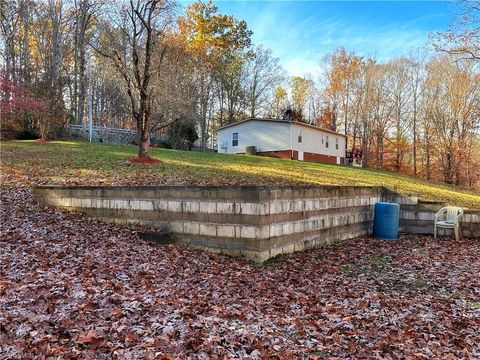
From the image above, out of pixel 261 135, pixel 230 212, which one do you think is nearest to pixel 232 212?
pixel 230 212

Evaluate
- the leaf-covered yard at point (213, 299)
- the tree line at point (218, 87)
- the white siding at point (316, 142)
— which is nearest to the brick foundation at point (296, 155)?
the white siding at point (316, 142)

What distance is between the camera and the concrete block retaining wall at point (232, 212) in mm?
6086

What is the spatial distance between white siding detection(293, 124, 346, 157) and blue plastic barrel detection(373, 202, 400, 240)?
15.9 metres

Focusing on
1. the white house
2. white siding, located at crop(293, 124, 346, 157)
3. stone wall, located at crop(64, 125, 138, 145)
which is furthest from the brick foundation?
stone wall, located at crop(64, 125, 138, 145)

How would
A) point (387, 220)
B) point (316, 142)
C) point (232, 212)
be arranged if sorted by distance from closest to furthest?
1. point (232, 212)
2. point (387, 220)
3. point (316, 142)

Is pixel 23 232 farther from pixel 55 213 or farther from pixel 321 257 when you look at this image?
pixel 321 257

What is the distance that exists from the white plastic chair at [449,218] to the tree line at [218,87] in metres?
14.8

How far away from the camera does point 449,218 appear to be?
9.32 metres

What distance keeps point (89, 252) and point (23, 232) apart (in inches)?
62.6

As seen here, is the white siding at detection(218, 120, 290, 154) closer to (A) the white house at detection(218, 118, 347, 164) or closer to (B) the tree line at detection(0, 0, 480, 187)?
(A) the white house at detection(218, 118, 347, 164)

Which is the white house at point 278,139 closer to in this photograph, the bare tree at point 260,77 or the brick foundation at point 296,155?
the brick foundation at point 296,155

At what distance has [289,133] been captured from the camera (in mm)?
24672

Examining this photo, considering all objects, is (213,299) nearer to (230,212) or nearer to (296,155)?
(230,212)

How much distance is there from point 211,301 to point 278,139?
21563 millimetres
